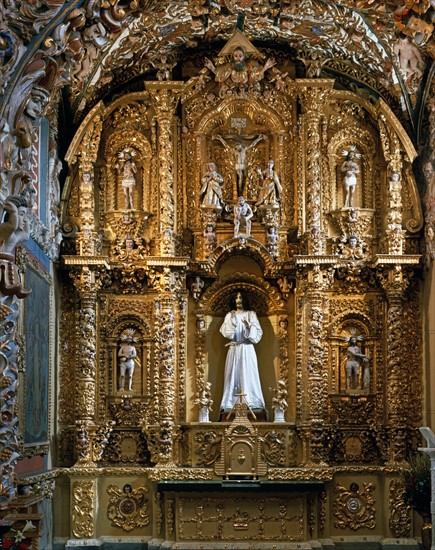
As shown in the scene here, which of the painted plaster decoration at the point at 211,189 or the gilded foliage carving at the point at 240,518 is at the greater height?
the painted plaster decoration at the point at 211,189

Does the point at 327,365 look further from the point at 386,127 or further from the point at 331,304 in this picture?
the point at 386,127

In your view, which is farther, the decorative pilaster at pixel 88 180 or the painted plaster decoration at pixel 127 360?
the painted plaster decoration at pixel 127 360

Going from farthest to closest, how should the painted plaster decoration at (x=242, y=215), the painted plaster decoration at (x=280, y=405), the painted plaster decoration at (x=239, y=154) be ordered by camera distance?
the painted plaster decoration at (x=239, y=154)
the painted plaster decoration at (x=242, y=215)
the painted plaster decoration at (x=280, y=405)

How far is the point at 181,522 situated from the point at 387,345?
5.04 metres

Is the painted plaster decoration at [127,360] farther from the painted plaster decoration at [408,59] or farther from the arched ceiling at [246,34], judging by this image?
the painted plaster decoration at [408,59]

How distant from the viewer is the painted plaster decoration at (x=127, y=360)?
23.1 m

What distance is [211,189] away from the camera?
23266 millimetres

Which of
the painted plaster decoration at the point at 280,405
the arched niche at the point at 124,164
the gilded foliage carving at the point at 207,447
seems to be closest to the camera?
the gilded foliage carving at the point at 207,447

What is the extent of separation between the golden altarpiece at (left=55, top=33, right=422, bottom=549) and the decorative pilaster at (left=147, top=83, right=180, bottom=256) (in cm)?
4

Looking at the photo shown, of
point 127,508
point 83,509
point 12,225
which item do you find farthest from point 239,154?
point 12,225

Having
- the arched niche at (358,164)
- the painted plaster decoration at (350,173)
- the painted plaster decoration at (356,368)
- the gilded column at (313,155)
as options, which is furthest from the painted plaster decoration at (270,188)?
the painted plaster decoration at (356,368)

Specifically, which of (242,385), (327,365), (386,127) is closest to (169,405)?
(242,385)

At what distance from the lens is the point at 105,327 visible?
2320 centimetres

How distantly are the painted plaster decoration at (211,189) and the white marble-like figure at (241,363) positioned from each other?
2185mm
